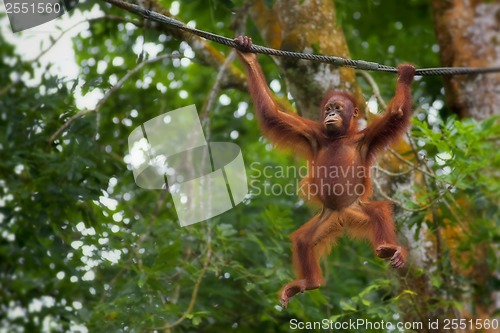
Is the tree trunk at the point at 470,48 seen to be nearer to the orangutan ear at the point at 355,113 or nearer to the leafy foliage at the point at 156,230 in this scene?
the leafy foliage at the point at 156,230

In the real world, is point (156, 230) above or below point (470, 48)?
below

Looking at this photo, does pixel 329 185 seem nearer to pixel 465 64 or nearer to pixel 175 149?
pixel 175 149

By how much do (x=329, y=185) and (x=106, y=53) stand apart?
16.6ft

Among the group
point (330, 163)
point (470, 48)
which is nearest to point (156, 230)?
point (330, 163)

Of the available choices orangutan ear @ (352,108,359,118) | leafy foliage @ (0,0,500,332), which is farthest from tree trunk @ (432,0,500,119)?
orangutan ear @ (352,108,359,118)

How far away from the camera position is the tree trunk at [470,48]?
7.86 m

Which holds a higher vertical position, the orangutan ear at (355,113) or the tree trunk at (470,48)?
the tree trunk at (470,48)

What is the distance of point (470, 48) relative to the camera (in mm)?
8195

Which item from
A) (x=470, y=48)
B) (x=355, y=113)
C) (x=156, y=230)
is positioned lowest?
(x=156, y=230)

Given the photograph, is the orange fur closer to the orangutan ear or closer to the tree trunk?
the orangutan ear

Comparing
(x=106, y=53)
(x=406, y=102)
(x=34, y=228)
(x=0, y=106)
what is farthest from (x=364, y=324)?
(x=106, y=53)

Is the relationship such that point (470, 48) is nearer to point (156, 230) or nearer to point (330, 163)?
point (330, 163)

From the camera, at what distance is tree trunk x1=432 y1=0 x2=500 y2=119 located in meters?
7.86

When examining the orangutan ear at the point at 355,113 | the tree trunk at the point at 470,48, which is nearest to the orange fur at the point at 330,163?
the orangutan ear at the point at 355,113
